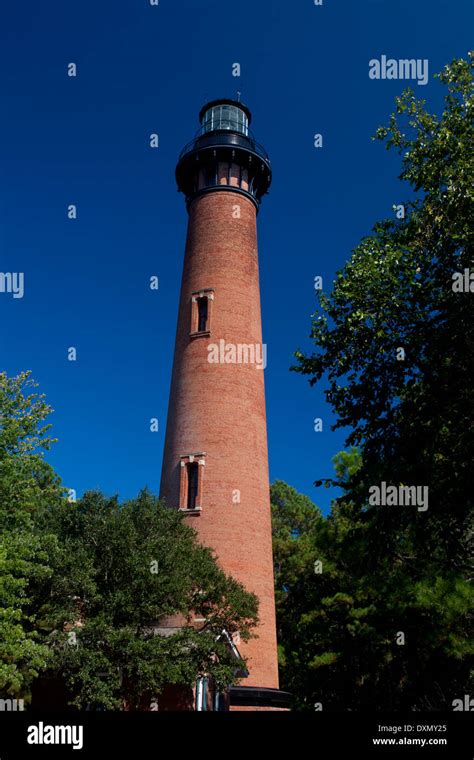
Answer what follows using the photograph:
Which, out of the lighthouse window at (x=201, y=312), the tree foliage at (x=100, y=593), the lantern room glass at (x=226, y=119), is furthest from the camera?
the lantern room glass at (x=226, y=119)

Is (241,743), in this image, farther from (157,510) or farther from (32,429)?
(32,429)

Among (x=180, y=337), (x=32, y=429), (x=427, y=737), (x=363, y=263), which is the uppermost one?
(x=180, y=337)

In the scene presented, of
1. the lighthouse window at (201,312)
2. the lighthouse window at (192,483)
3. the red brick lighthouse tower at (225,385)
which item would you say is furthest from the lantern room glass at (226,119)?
the lighthouse window at (192,483)

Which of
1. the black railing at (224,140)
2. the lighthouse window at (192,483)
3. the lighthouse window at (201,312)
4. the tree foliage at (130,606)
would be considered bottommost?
the tree foliage at (130,606)

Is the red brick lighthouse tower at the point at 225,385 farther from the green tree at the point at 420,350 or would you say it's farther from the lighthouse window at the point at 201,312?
the green tree at the point at 420,350

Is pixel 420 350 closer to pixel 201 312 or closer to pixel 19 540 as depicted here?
pixel 19 540

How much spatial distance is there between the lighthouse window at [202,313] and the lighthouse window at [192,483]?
18.8 ft

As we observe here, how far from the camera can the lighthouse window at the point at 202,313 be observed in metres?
27.0

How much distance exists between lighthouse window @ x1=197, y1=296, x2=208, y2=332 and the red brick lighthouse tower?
45 millimetres

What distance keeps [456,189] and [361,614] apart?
59.4ft

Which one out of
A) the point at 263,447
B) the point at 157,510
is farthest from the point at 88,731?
the point at 263,447

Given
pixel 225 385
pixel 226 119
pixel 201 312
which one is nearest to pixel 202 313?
pixel 201 312

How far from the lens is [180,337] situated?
27281mm

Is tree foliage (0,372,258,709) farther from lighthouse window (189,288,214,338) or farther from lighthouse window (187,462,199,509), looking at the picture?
lighthouse window (189,288,214,338)
